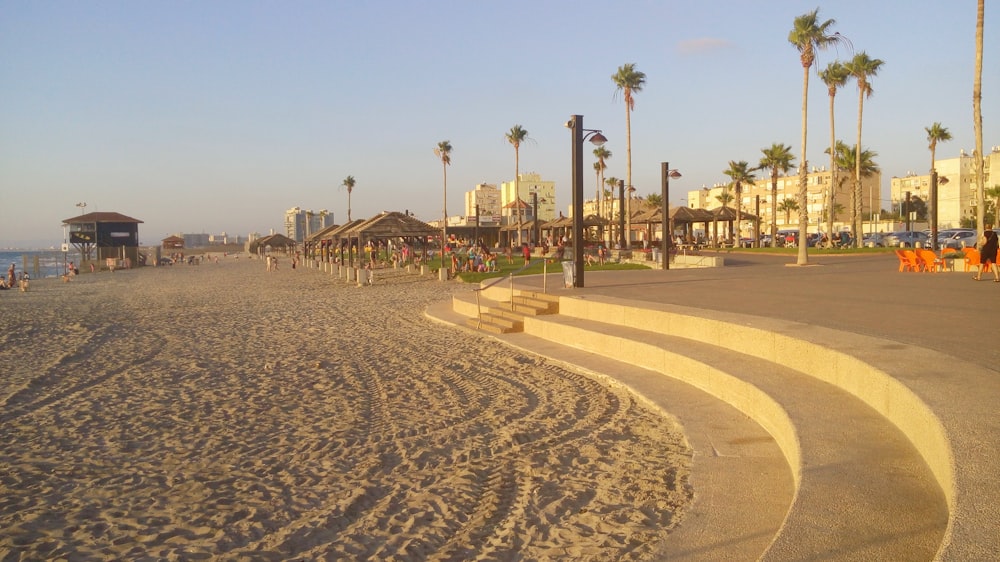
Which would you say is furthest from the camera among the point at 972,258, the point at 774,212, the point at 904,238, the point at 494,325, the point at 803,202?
the point at 774,212

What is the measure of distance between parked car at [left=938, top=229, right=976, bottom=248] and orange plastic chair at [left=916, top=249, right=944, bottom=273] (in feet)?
55.2

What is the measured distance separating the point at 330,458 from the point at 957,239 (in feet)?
127

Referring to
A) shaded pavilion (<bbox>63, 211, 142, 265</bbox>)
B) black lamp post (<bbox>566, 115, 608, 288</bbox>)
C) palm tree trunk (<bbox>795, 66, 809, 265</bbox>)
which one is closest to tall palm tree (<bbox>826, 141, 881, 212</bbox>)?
palm tree trunk (<bbox>795, 66, 809, 265</bbox>)

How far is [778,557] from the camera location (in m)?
3.39

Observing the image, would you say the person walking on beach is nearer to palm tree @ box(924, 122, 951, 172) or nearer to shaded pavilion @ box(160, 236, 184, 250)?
palm tree @ box(924, 122, 951, 172)

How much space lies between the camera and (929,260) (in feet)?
62.5

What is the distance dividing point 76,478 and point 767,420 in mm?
5949

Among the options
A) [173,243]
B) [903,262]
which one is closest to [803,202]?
[903,262]

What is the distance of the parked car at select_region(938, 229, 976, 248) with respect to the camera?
34656 mm

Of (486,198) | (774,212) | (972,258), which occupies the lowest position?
(972,258)

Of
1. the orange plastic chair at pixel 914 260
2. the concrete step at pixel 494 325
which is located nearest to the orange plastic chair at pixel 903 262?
the orange plastic chair at pixel 914 260

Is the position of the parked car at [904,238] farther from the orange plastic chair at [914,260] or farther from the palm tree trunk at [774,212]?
the orange plastic chair at [914,260]

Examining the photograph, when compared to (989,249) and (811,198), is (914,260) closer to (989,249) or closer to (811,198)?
(989,249)

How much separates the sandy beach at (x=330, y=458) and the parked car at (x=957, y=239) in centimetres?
3116
